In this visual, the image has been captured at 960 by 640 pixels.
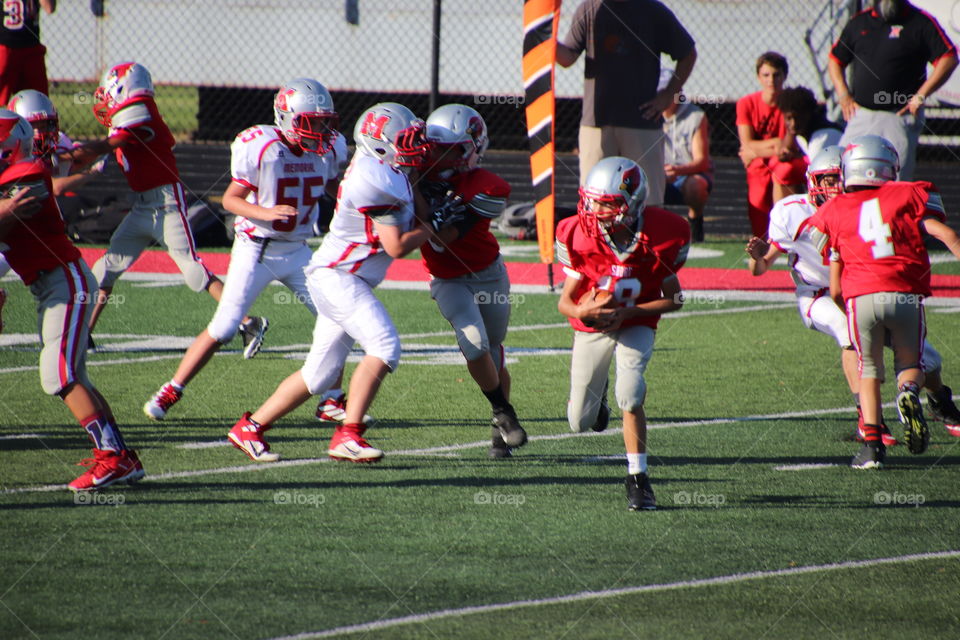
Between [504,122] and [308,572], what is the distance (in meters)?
15.4

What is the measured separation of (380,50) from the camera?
61.3 feet

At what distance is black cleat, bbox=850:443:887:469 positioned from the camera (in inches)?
240

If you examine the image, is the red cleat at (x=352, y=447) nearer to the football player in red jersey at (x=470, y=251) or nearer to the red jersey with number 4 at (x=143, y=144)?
the football player in red jersey at (x=470, y=251)

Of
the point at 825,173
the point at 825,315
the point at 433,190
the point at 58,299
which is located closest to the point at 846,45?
the point at 825,173

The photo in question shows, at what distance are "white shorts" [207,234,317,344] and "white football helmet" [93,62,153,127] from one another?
6.35ft

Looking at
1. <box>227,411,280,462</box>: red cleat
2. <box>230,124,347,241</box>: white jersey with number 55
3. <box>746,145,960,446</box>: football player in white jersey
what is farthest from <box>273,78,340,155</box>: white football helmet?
<box>746,145,960,446</box>: football player in white jersey

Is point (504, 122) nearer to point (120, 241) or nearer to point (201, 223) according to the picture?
point (201, 223)

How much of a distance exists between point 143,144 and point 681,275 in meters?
6.09

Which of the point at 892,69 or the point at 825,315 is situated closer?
the point at 825,315

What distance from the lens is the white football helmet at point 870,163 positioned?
631cm

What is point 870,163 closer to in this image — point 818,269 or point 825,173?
point 825,173

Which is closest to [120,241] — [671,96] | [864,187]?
[671,96]

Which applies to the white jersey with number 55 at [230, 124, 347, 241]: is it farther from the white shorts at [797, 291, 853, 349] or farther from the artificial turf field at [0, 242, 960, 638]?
the white shorts at [797, 291, 853, 349]

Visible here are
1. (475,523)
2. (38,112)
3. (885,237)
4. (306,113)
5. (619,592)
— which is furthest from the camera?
(38,112)
